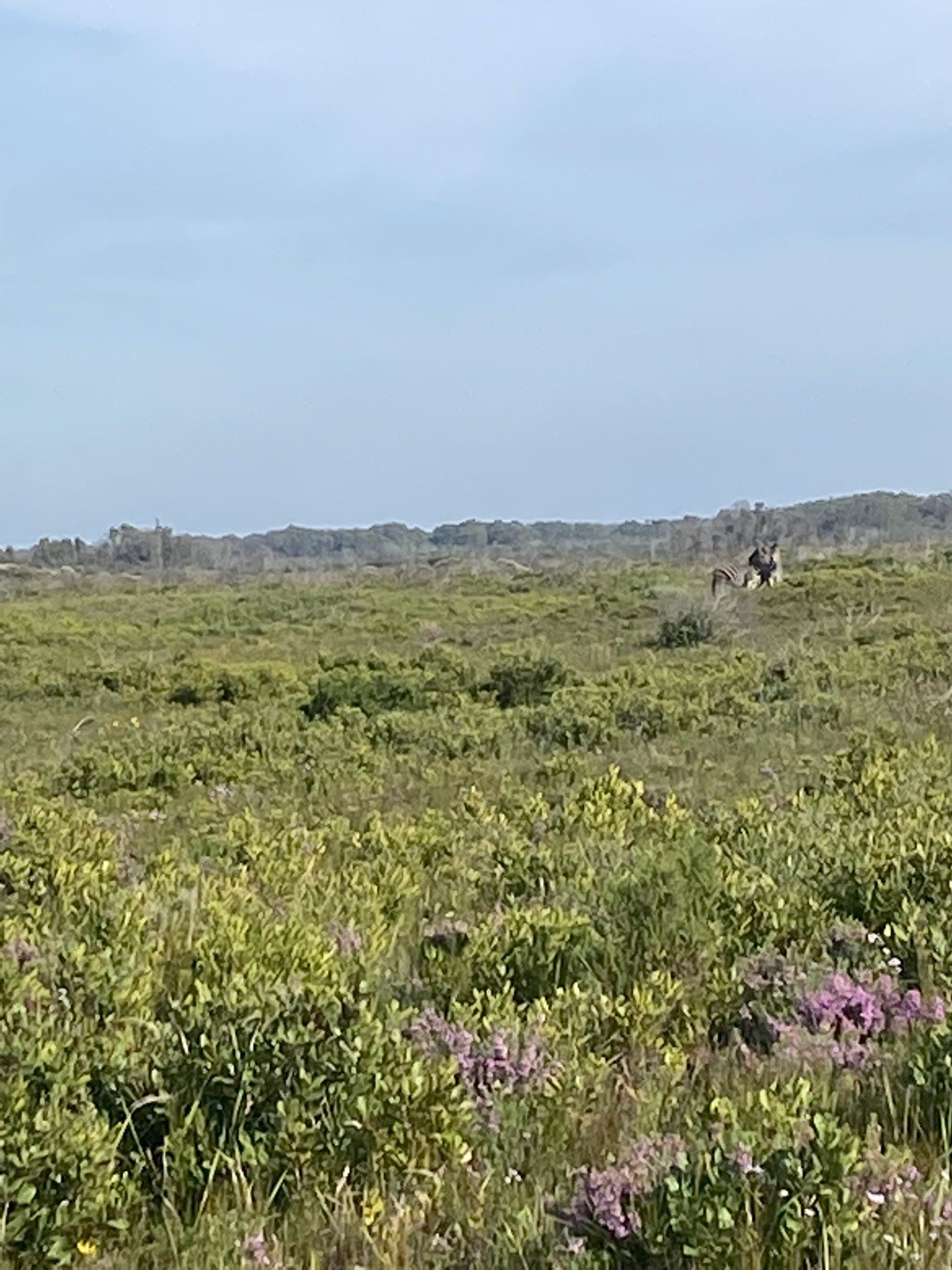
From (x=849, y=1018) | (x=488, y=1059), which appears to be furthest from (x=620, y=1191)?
(x=849, y=1018)

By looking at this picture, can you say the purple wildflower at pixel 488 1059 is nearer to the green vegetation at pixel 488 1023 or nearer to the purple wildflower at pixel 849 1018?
the green vegetation at pixel 488 1023

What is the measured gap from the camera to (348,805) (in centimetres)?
984

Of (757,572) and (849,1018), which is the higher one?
(757,572)

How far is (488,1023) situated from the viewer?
11.5 feet

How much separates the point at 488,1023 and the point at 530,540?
15927 centimetres

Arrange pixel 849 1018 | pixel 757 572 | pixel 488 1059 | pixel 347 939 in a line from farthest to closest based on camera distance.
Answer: pixel 757 572 → pixel 347 939 → pixel 849 1018 → pixel 488 1059

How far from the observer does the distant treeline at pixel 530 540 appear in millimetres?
85438

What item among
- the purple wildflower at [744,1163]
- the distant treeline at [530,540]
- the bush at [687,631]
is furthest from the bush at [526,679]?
the distant treeline at [530,540]

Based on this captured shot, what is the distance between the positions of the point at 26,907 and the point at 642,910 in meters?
2.31

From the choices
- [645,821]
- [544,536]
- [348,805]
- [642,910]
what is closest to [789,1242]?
[642,910]

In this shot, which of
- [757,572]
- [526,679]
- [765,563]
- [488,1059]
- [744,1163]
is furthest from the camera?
[757,572]

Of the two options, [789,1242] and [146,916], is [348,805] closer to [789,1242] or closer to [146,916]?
[146,916]

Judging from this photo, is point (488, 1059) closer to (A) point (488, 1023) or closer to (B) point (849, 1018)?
(A) point (488, 1023)

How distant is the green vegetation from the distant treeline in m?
45.4
